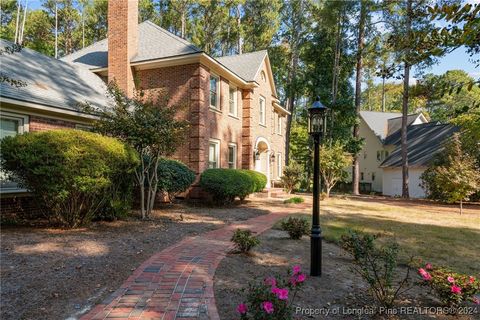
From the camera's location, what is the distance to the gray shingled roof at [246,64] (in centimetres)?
1767

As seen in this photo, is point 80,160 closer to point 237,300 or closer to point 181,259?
point 181,259

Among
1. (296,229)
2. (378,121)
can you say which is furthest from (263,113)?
(378,121)

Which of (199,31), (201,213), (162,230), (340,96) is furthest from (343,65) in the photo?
(162,230)

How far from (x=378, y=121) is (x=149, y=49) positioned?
92.4 ft

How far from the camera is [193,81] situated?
13.2m

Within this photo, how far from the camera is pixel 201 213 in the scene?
1058 cm

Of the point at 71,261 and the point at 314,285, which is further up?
the point at 71,261

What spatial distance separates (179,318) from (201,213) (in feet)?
24.3

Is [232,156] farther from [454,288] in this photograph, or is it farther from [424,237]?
[454,288]

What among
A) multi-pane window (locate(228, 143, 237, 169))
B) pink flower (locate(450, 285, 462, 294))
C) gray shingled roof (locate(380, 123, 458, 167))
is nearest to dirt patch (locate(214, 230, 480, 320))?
pink flower (locate(450, 285, 462, 294))

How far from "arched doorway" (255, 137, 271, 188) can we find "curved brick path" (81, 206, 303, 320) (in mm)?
13382

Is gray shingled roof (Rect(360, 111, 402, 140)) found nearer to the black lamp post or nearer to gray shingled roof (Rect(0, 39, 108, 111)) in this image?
gray shingled roof (Rect(0, 39, 108, 111))

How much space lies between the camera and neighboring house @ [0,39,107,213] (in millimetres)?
8406

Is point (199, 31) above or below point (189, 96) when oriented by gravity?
above
